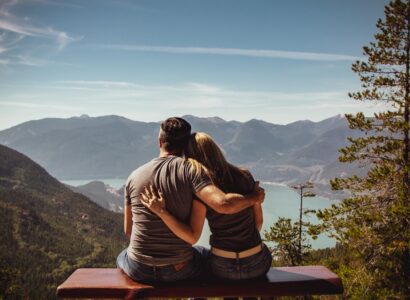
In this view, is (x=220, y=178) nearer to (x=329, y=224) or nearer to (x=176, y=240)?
(x=176, y=240)

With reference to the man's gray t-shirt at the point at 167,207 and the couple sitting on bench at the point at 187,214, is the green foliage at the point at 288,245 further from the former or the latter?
the man's gray t-shirt at the point at 167,207

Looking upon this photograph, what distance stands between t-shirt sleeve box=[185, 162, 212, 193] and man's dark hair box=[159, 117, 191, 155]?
0.31m

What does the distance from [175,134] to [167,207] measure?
0.71 m

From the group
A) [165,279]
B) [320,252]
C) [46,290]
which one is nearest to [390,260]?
[165,279]

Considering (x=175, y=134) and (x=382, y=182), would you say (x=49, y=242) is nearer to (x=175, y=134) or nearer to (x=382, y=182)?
(x=382, y=182)

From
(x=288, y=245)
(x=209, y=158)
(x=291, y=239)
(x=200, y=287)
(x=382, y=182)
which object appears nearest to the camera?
(x=209, y=158)

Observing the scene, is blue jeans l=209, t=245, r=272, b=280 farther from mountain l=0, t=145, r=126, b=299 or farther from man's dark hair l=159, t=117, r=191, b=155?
mountain l=0, t=145, r=126, b=299

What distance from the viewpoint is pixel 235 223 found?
12.9 feet

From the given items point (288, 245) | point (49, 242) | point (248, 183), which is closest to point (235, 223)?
point (248, 183)

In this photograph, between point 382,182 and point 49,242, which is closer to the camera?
point 382,182

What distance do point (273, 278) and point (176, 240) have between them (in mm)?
1096

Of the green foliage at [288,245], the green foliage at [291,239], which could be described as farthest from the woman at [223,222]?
the green foliage at [288,245]

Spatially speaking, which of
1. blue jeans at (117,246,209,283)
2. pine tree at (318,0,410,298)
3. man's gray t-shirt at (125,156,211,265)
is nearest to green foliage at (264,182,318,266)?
pine tree at (318,0,410,298)

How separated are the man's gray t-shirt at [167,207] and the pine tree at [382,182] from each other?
7863 millimetres
